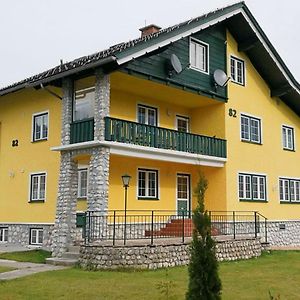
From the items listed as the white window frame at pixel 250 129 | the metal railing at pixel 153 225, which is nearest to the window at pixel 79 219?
the metal railing at pixel 153 225

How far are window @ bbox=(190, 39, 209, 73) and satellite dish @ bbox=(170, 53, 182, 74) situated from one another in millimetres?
1551

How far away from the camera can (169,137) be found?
1994cm

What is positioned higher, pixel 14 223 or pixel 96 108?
pixel 96 108

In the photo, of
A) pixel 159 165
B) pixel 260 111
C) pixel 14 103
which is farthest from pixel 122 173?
pixel 260 111

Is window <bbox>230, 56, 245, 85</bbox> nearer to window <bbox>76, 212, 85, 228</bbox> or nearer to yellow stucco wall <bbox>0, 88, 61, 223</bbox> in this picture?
yellow stucco wall <bbox>0, 88, 61, 223</bbox>

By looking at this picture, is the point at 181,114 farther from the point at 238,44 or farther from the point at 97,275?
the point at 97,275

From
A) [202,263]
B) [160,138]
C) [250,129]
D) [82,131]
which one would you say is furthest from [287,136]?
[202,263]

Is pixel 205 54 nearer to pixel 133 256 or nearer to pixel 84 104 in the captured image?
pixel 84 104

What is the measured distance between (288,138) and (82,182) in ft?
42.8

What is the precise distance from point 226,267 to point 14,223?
34.8 feet

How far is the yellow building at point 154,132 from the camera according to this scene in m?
18.2

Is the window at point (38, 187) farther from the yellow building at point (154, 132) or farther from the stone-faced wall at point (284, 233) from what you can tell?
the stone-faced wall at point (284, 233)

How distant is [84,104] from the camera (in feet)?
62.8

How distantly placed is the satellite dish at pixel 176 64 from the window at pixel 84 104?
347 centimetres
